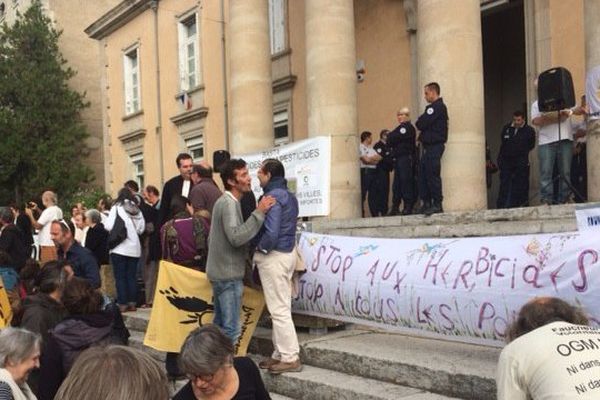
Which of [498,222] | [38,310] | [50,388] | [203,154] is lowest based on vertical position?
[50,388]

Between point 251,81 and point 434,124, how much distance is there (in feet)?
17.6

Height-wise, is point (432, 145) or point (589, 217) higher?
point (432, 145)

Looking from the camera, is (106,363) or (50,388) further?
(50,388)

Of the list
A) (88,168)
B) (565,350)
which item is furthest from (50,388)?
(88,168)

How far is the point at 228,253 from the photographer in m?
5.68

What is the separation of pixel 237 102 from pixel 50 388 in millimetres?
9455

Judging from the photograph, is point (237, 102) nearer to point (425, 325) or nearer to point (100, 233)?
point (100, 233)

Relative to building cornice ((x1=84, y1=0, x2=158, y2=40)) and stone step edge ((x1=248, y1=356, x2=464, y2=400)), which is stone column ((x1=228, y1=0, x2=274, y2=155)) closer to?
stone step edge ((x1=248, y1=356, x2=464, y2=400))

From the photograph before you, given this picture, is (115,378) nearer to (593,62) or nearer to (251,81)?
(593,62)

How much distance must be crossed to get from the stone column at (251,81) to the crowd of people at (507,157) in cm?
232

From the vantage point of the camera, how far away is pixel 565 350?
2.67m

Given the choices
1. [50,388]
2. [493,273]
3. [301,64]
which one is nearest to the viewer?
[50,388]

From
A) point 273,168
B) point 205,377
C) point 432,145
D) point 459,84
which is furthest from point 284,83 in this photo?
point 205,377

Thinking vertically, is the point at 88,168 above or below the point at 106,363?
above
